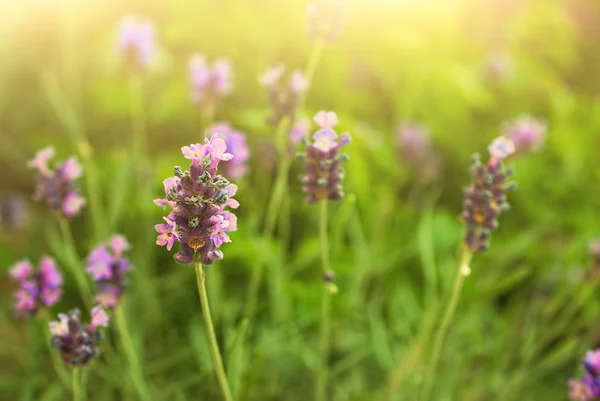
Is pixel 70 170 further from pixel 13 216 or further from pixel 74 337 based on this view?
pixel 13 216

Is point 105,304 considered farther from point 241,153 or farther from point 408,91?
point 408,91

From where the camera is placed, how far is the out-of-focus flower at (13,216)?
205cm

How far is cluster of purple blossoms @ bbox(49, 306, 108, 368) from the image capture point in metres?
1.02

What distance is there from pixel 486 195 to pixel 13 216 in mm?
1450

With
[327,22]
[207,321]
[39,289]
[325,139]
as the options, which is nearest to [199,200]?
[207,321]

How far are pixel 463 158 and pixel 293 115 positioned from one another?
122cm

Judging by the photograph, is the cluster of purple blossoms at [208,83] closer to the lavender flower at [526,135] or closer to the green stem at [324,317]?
the green stem at [324,317]

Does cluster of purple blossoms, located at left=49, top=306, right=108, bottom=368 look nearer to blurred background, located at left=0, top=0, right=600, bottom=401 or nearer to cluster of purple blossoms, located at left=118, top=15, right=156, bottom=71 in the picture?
blurred background, located at left=0, top=0, right=600, bottom=401

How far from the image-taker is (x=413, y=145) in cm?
198

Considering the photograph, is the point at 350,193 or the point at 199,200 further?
the point at 350,193

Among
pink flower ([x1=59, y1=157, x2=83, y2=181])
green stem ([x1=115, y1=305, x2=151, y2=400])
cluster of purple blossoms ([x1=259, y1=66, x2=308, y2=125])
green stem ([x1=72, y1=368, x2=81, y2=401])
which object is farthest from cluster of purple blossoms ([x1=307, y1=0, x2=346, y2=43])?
green stem ([x1=72, y1=368, x2=81, y2=401])

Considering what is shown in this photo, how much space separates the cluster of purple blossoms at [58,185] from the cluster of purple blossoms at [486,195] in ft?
2.03

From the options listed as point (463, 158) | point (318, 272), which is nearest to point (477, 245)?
point (318, 272)

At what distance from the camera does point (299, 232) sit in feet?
7.23
